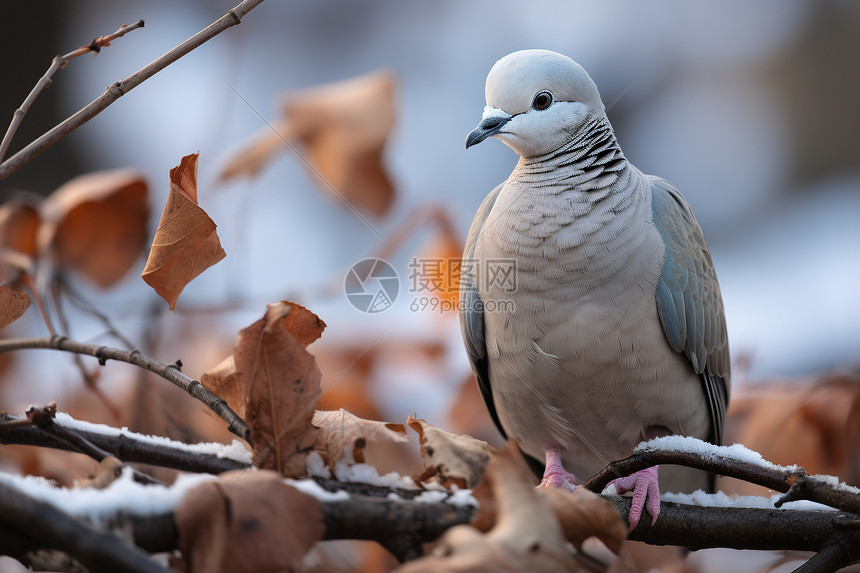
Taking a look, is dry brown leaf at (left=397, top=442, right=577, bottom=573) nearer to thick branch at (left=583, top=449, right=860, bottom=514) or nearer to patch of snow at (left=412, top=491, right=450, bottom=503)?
patch of snow at (left=412, top=491, right=450, bottom=503)

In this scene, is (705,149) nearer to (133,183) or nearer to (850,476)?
(850,476)

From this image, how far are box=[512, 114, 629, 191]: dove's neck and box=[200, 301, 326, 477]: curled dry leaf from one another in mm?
943

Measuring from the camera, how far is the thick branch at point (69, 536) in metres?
0.66

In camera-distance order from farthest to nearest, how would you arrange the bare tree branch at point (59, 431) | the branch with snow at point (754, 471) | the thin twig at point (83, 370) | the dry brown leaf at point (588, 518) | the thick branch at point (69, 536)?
1. the thin twig at point (83, 370)
2. the branch with snow at point (754, 471)
3. the bare tree branch at point (59, 431)
4. the dry brown leaf at point (588, 518)
5. the thick branch at point (69, 536)

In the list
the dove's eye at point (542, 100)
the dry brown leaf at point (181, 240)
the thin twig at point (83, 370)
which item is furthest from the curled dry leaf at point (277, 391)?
the dove's eye at point (542, 100)

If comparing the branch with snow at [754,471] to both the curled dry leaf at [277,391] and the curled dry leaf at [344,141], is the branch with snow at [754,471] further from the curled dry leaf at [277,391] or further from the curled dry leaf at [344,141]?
the curled dry leaf at [344,141]

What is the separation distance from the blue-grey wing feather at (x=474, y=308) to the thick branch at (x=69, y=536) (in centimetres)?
125

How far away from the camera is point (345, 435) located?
999 mm

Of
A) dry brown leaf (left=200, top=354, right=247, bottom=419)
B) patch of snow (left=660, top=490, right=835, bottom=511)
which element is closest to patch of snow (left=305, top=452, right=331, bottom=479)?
dry brown leaf (left=200, top=354, right=247, bottom=419)

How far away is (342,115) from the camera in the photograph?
5.95ft

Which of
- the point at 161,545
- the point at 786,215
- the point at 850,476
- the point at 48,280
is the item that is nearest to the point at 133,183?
the point at 48,280

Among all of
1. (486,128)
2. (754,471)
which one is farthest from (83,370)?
(754,471)

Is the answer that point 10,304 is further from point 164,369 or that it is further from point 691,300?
point 691,300

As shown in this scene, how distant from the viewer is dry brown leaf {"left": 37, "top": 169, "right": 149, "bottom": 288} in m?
1.72
